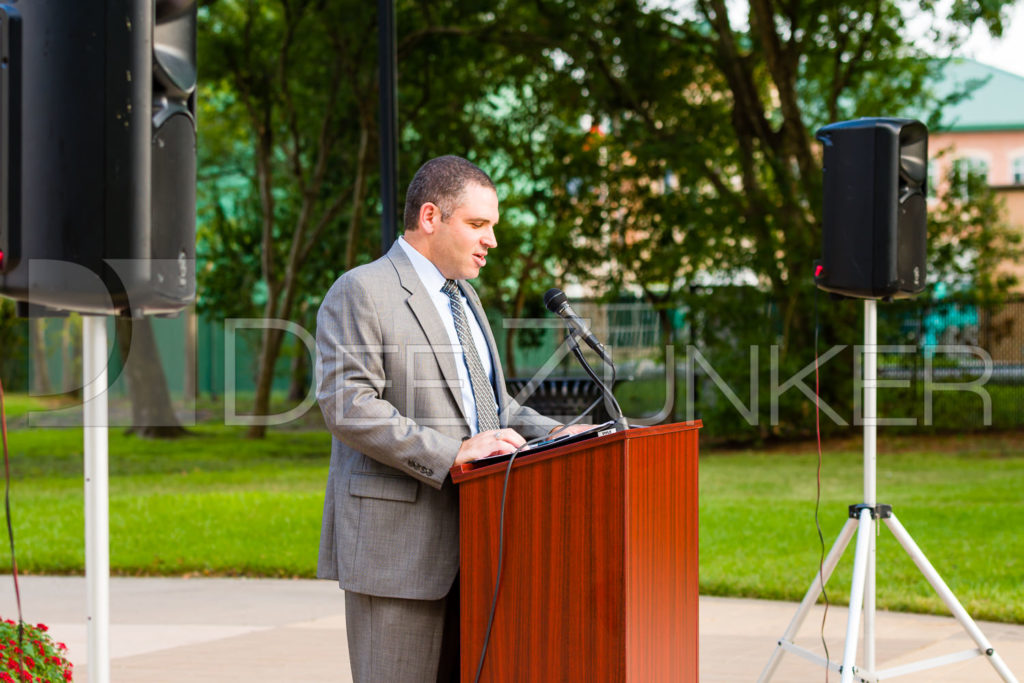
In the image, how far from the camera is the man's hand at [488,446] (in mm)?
3086

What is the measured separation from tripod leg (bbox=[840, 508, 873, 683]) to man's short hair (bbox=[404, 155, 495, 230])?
2488 mm

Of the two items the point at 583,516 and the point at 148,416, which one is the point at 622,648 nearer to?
the point at 583,516

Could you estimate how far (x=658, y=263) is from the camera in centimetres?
1784

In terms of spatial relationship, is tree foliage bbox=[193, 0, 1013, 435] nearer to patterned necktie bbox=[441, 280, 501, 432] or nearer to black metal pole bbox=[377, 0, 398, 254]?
black metal pole bbox=[377, 0, 398, 254]

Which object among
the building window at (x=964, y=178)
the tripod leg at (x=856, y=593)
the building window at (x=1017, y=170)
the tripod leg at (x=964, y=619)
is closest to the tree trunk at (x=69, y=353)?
the building window at (x=964, y=178)

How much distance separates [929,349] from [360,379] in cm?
1686

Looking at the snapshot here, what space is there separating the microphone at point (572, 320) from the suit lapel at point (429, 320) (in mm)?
371

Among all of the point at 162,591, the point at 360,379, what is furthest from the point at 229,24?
the point at 360,379

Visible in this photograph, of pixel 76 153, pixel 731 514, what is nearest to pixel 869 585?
pixel 76 153

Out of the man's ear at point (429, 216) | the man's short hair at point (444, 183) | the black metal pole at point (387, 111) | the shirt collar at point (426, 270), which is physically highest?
the black metal pole at point (387, 111)

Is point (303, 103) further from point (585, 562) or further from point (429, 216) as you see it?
point (585, 562)

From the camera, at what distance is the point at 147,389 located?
19.4 m

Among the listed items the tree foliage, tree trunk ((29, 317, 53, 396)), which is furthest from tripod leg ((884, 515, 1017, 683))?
tree trunk ((29, 317, 53, 396))

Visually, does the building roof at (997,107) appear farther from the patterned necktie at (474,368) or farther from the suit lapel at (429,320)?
the suit lapel at (429,320)
